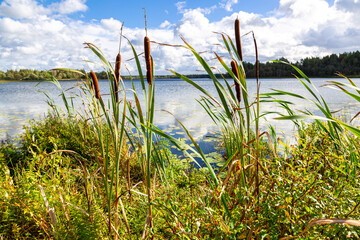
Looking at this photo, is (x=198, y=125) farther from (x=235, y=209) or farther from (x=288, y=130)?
(x=235, y=209)

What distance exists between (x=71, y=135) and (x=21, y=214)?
7.54ft

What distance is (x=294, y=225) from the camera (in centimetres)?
80

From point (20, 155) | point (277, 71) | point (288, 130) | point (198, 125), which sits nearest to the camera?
point (20, 155)

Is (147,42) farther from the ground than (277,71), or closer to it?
closer to it

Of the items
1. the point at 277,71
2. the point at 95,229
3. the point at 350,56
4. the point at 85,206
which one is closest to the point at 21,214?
the point at 85,206

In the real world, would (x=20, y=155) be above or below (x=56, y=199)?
below

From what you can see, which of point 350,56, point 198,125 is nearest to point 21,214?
point 198,125

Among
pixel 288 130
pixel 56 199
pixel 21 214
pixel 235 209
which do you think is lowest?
pixel 288 130

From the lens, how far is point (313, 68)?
42.0 m

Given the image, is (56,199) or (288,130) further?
(288,130)

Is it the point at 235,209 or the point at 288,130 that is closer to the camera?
the point at 235,209

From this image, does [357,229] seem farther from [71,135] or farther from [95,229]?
[71,135]

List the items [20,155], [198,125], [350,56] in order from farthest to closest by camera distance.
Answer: [350,56]
[198,125]
[20,155]

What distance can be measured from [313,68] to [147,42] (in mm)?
50242
